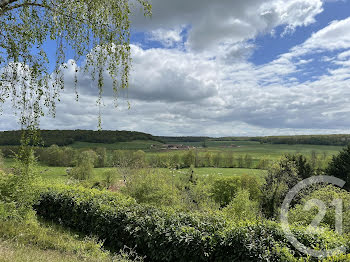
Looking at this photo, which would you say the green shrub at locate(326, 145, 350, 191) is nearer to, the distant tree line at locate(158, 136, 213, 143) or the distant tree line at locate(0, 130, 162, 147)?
the distant tree line at locate(0, 130, 162, 147)

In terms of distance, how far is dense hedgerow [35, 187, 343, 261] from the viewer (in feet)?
25.0

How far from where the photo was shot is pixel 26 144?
12.1 feet

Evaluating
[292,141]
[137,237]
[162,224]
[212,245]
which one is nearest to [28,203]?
[137,237]

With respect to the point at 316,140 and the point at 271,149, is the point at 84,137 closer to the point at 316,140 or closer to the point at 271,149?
the point at 271,149

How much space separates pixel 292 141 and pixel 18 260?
124249mm

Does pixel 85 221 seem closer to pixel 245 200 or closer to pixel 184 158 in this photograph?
pixel 245 200

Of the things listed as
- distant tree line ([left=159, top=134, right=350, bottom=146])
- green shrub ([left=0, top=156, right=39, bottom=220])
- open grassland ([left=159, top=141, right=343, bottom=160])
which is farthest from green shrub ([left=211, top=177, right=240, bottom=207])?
distant tree line ([left=159, top=134, right=350, bottom=146])

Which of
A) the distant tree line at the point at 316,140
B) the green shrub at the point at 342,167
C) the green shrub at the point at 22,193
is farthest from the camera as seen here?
the distant tree line at the point at 316,140

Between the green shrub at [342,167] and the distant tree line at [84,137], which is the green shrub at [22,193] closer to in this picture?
the green shrub at [342,167]

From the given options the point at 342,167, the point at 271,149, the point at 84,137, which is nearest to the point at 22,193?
the point at 342,167

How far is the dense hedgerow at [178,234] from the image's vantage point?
7.61 metres

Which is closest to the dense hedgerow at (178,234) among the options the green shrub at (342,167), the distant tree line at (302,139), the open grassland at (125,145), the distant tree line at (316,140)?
the green shrub at (342,167)

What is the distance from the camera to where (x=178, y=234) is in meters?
8.78

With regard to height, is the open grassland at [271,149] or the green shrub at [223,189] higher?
the open grassland at [271,149]
